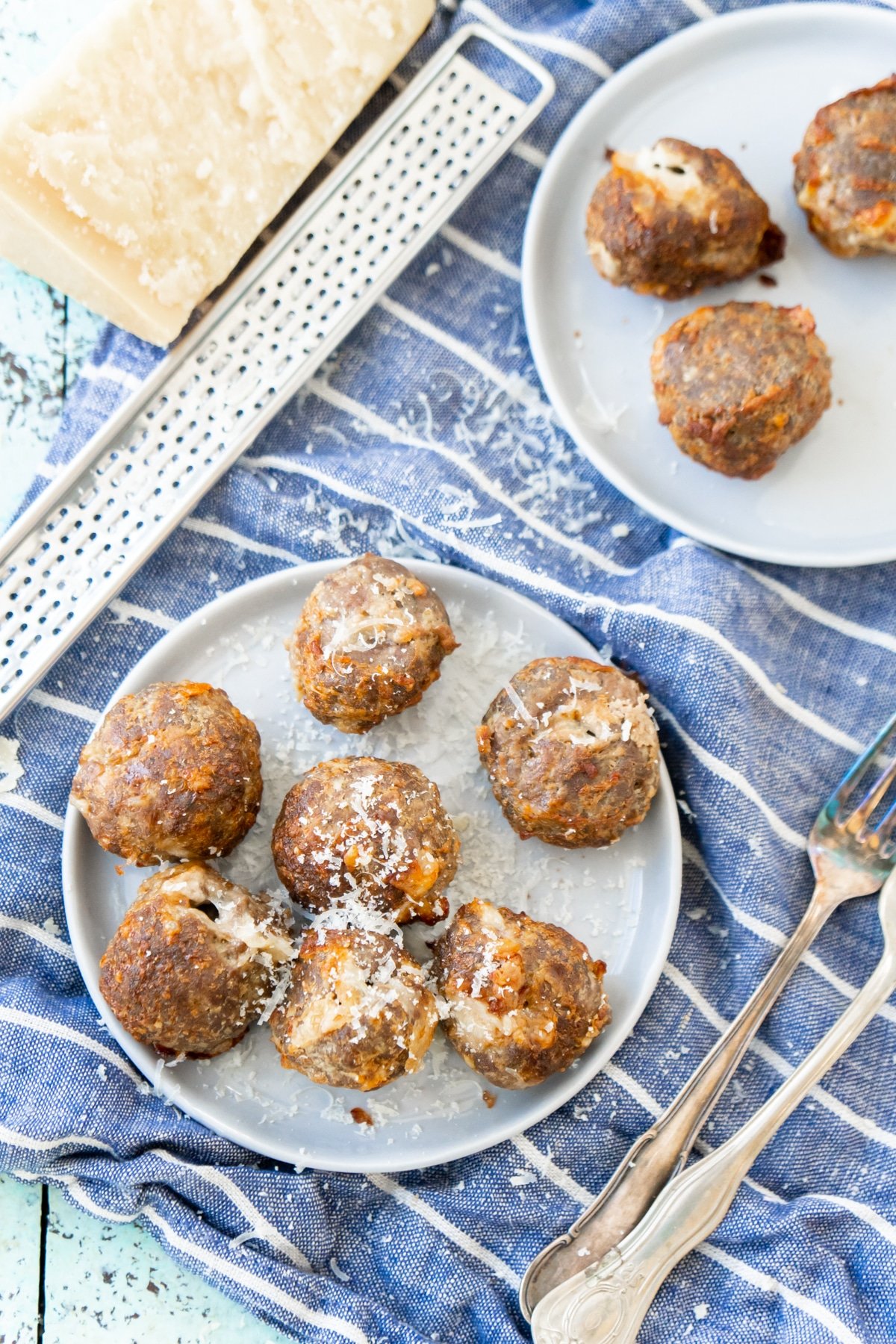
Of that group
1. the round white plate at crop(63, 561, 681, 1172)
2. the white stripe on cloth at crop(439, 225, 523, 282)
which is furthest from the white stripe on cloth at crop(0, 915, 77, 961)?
the white stripe on cloth at crop(439, 225, 523, 282)

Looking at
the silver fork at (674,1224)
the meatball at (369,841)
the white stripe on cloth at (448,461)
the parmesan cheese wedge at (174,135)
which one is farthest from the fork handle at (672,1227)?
the parmesan cheese wedge at (174,135)

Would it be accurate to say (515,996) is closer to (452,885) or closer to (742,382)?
(452,885)

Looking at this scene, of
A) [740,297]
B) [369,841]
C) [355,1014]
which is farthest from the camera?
[740,297]

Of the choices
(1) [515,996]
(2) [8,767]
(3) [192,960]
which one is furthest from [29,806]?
(1) [515,996]

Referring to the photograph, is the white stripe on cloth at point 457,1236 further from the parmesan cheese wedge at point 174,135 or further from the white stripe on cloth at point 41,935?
the parmesan cheese wedge at point 174,135

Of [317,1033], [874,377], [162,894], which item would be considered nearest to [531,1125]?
[317,1033]

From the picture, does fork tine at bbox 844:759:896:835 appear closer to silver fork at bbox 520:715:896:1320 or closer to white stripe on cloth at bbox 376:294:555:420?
silver fork at bbox 520:715:896:1320

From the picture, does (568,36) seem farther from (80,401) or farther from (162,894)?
(162,894)
